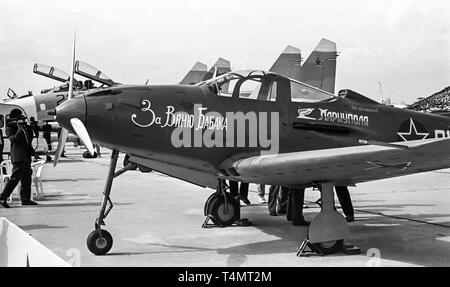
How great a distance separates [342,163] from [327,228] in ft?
3.44

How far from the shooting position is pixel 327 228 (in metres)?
5.87

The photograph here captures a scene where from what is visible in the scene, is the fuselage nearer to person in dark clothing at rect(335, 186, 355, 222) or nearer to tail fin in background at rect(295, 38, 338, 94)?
person in dark clothing at rect(335, 186, 355, 222)

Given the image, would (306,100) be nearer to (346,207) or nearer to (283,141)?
(283,141)

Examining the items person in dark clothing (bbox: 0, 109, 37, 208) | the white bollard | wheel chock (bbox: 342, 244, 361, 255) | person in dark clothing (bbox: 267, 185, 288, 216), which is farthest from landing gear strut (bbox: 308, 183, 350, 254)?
person in dark clothing (bbox: 0, 109, 37, 208)

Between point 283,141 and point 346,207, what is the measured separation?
2230 mm

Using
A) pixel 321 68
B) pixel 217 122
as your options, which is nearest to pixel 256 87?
pixel 217 122

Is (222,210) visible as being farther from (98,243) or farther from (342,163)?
(342,163)

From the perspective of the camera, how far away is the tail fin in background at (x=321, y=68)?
22.1 metres

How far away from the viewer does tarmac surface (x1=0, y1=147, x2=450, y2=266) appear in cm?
574

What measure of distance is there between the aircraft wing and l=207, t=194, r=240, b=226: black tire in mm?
1128

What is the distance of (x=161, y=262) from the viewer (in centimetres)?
558

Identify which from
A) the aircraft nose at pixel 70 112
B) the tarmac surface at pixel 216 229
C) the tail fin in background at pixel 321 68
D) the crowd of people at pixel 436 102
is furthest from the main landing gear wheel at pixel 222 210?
the tail fin in background at pixel 321 68
